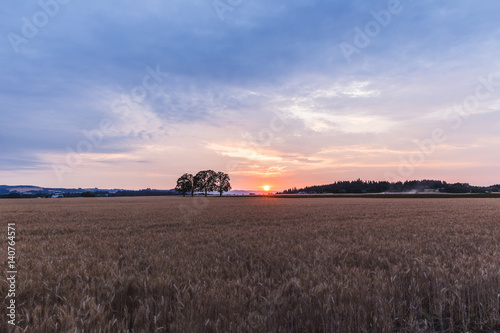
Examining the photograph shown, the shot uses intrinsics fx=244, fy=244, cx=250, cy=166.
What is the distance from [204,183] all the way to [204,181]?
1532 millimetres

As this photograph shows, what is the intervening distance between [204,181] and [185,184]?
11.9 metres

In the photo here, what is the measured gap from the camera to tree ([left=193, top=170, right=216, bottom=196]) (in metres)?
147

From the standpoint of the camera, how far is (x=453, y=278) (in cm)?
492

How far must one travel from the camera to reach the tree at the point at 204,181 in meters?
147

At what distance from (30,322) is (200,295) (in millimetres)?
2295

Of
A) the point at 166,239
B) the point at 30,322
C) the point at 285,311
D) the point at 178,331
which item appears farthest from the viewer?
the point at 166,239

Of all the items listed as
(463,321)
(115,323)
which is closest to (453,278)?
(463,321)

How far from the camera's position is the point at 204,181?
148 metres

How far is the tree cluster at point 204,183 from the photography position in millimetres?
147125

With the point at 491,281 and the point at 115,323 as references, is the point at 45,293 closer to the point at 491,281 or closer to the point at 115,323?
the point at 115,323

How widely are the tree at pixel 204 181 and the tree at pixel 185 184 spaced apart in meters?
3.32

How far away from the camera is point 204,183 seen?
147250 mm

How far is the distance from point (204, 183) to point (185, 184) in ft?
39.6

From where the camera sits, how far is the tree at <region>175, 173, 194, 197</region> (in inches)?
5822
